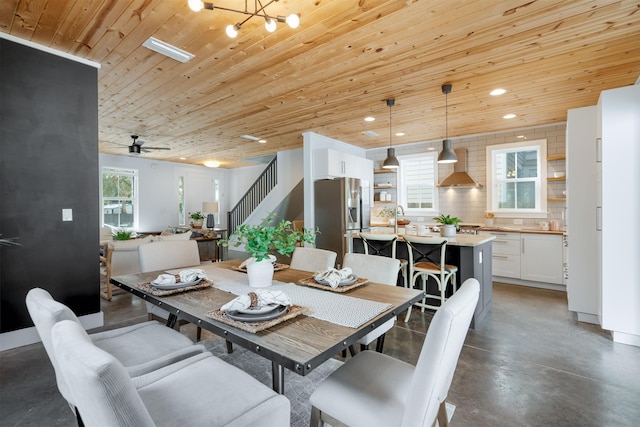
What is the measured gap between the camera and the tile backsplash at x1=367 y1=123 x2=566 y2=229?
197 inches

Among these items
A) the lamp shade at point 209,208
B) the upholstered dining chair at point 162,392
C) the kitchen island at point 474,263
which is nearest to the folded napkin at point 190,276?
the upholstered dining chair at point 162,392

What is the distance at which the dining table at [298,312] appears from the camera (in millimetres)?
1093

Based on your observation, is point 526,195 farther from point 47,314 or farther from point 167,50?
point 47,314

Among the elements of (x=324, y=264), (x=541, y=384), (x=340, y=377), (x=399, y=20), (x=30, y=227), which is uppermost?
(x=399, y=20)

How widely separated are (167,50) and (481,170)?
17.4 feet

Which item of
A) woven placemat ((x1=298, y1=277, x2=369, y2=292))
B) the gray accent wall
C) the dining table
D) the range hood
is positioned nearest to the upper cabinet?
the range hood

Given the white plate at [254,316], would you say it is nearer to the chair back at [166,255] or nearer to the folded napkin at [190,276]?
the folded napkin at [190,276]

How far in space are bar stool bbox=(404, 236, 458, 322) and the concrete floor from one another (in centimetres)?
38

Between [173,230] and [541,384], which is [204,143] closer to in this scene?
[173,230]

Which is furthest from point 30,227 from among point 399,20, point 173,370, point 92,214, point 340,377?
point 399,20

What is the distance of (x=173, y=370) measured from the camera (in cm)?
135

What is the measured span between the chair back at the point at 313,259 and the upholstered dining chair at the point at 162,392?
120cm

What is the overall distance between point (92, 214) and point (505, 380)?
3918mm

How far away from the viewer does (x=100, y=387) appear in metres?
0.67
